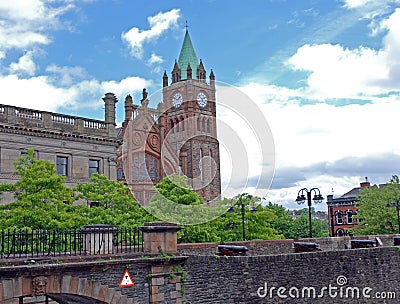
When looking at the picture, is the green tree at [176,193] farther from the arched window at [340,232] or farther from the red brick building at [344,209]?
the red brick building at [344,209]

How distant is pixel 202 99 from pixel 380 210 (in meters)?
30.2

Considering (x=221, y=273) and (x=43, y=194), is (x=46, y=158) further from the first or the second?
(x=221, y=273)

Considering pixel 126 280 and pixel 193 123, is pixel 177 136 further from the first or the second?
pixel 126 280

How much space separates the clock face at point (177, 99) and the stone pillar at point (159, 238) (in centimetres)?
5279

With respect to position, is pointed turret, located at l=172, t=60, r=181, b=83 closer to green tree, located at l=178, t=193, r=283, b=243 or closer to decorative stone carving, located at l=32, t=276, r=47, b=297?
green tree, located at l=178, t=193, r=283, b=243

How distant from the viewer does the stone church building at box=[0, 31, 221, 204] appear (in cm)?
3759

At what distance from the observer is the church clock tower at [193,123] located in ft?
208

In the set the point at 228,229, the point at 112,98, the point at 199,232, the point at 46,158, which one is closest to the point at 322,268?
the point at 199,232

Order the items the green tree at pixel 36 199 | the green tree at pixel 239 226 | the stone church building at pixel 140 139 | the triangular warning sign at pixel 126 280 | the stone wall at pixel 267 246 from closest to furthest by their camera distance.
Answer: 1. the triangular warning sign at pixel 126 280
2. the stone wall at pixel 267 246
3. the green tree at pixel 36 199
4. the green tree at pixel 239 226
5. the stone church building at pixel 140 139

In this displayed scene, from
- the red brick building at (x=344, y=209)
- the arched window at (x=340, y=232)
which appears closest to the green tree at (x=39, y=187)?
the arched window at (x=340, y=232)

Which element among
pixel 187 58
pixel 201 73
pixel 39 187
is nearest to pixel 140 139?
pixel 201 73

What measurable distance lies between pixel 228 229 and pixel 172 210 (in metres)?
5.40

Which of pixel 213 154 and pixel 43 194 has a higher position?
pixel 213 154

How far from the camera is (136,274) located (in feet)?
48.9
